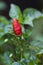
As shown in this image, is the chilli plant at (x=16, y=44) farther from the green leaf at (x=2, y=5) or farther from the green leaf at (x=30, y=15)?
the green leaf at (x=2, y=5)

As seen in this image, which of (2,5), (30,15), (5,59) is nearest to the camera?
(5,59)

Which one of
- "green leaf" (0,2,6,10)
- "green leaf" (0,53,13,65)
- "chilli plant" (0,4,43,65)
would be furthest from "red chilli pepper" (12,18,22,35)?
"green leaf" (0,2,6,10)

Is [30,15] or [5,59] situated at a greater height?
[30,15]

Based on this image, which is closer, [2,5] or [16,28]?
[16,28]

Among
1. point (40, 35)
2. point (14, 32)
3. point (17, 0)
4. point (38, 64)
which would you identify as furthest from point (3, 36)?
point (17, 0)

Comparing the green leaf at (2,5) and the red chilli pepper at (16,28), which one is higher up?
the red chilli pepper at (16,28)

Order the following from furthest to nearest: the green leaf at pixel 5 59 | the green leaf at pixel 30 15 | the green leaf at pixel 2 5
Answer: the green leaf at pixel 2 5
the green leaf at pixel 30 15
the green leaf at pixel 5 59

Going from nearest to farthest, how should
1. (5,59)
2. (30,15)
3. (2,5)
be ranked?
(5,59)
(30,15)
(2,5)

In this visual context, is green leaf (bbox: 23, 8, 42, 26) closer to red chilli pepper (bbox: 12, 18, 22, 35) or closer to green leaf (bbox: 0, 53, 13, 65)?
red chilli pepper (bbox: 12, 18, 22, 35)

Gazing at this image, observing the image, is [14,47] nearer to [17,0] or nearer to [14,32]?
[14,32]

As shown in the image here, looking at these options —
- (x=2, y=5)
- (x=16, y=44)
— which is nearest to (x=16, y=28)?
(x=16, y=44)

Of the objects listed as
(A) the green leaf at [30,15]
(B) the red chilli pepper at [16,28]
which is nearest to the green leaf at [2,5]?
(A) the green leaf at [30,15]

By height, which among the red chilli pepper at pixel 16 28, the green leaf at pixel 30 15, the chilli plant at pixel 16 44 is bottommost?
the chilli plant at pixel 16 44

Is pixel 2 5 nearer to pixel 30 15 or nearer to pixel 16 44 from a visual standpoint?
pixel 30 15
